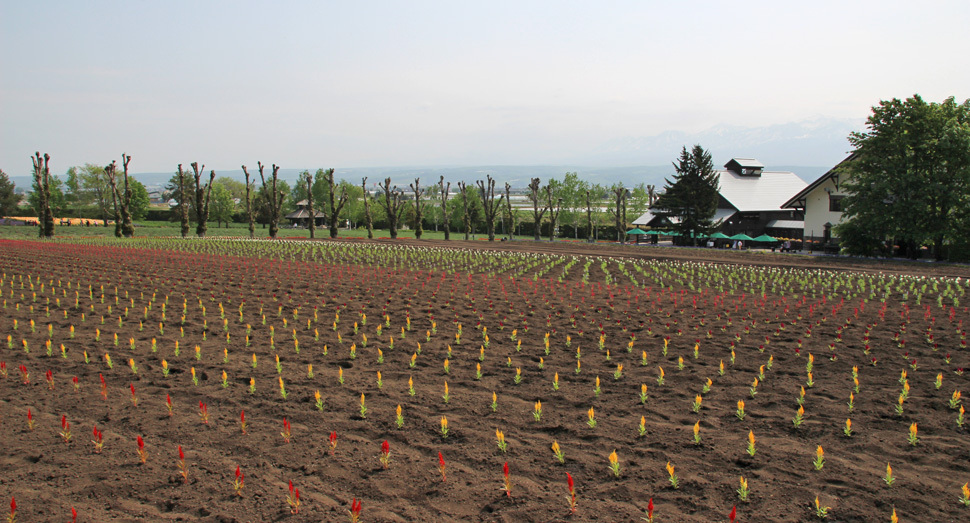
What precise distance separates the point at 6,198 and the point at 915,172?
114819mm

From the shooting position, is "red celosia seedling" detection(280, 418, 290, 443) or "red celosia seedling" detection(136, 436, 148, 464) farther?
"red celosia seedling" detection(280, 418, 290, 443)

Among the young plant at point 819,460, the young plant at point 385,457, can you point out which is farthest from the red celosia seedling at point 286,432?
the young plant at point 819,460

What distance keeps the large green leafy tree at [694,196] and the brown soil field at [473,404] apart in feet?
109

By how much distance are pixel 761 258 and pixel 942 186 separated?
9.06 meters

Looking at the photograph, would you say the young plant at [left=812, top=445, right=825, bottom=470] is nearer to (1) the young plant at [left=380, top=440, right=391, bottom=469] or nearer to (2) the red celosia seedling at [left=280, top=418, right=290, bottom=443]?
(1) the young plant at [left=380, top=440, right=391, bottom=469]

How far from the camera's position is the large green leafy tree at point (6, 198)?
286 feet

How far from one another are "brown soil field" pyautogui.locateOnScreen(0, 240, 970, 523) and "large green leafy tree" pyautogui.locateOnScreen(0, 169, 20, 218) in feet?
312

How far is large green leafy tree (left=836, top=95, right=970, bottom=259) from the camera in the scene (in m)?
28.1

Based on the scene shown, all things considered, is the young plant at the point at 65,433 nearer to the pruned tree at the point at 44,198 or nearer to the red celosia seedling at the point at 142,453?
the red celosia seedling at the point at 142,453

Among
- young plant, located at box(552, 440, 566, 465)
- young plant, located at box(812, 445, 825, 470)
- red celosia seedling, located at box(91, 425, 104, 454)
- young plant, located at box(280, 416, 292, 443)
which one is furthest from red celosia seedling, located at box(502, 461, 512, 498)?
red celosia seedling, located at box(91, 425, 104, 454)

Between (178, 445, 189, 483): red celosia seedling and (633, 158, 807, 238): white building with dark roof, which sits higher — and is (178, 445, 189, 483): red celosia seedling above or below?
below

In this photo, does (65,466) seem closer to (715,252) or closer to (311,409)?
(311,409)

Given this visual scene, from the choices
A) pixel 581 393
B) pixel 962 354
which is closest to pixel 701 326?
pixel 962 354

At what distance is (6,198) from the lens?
87875 mm
